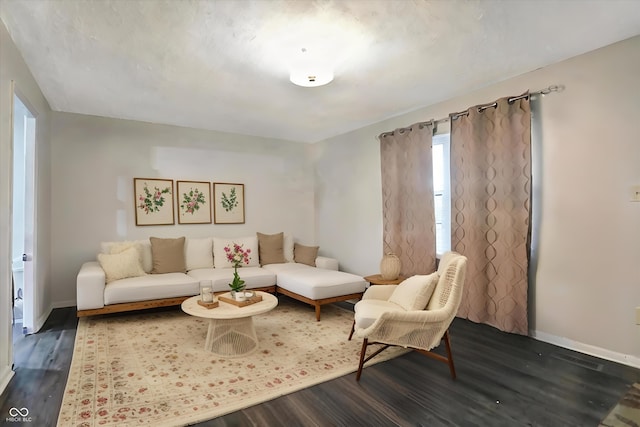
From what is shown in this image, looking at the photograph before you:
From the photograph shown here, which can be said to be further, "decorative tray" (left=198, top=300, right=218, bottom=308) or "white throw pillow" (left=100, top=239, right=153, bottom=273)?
"white throw pillow" (left=100, top=239, right=153, bottom=273)

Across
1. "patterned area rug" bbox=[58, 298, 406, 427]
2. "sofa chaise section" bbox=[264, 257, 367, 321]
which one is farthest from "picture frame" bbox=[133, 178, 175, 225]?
"sofa chaise section" bbox=[264, 257, 367, 321]

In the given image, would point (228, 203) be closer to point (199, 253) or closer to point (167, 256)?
point (199, 253)

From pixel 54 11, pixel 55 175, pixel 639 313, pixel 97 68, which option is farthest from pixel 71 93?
pixel 639 313

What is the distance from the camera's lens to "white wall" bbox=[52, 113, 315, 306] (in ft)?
14.2

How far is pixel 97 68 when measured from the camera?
3.04 metres

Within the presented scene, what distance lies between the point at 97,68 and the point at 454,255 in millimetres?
3387

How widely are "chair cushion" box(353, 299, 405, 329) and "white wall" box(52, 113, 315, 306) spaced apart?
314 centimetres

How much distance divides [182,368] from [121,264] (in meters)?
1.97

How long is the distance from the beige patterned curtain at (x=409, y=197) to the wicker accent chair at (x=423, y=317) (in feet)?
4.32

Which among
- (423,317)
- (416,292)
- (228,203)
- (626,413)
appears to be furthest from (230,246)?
(626,413)

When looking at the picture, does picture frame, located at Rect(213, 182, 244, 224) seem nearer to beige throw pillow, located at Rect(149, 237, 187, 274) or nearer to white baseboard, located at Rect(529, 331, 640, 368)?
beige throw pillow, located at Rect(149, 237, 187, 274)

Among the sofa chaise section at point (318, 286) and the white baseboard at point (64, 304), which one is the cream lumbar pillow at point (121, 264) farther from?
the sofa chaise section at point (318, 286)

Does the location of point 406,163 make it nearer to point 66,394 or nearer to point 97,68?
point 97,68

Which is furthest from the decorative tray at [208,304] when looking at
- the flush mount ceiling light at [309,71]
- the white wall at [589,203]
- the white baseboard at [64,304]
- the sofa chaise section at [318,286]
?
the white wall at [589,203]
